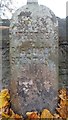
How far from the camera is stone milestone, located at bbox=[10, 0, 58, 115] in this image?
283 cm

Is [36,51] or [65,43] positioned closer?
[36,51]

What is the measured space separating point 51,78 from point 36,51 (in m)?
0.29

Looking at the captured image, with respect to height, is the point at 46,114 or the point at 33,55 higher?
the point at 33,55

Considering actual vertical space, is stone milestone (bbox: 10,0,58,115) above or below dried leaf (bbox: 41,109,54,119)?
above

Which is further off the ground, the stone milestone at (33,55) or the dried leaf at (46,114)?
the stone milestone at (33,55)

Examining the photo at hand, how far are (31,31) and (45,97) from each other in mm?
622

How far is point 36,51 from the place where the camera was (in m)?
2.84

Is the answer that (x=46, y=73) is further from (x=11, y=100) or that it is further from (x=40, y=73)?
(x=11, y=100)

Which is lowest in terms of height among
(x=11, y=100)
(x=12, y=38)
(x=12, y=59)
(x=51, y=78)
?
(x=11, y=100)

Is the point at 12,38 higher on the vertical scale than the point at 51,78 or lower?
higher

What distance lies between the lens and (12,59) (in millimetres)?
2902

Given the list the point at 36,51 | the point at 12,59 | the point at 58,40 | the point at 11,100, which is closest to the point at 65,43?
the point at 58,40

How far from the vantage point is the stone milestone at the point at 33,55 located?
283cm

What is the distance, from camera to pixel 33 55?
9.31 feet
